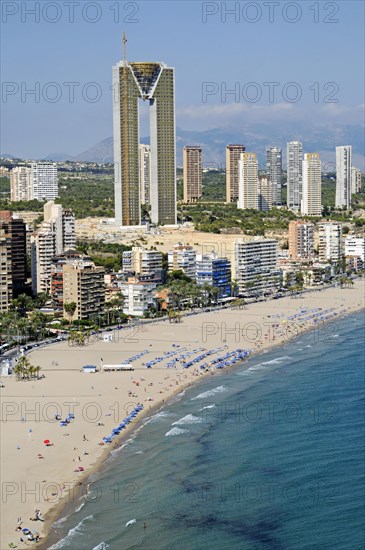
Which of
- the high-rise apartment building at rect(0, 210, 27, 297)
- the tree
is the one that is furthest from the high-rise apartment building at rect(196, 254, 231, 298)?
the tree

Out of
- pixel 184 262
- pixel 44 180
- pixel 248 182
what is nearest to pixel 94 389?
pixel 184 262

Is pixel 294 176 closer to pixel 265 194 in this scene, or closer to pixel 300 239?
pixel 265 194

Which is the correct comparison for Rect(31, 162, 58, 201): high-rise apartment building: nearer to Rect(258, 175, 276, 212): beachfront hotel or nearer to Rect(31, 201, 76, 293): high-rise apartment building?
Rect(258, 175, 276, 212): beachfront hotel

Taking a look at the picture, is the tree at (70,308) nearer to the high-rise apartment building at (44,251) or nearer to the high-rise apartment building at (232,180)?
the high-rise apartment building at (44,251)

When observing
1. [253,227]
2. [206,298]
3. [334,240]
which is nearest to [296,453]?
[206,298]

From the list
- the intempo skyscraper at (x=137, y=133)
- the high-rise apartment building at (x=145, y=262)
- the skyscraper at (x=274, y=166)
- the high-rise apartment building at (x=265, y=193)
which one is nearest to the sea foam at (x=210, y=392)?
the high-rise apartment building at (x=145, y=262)
